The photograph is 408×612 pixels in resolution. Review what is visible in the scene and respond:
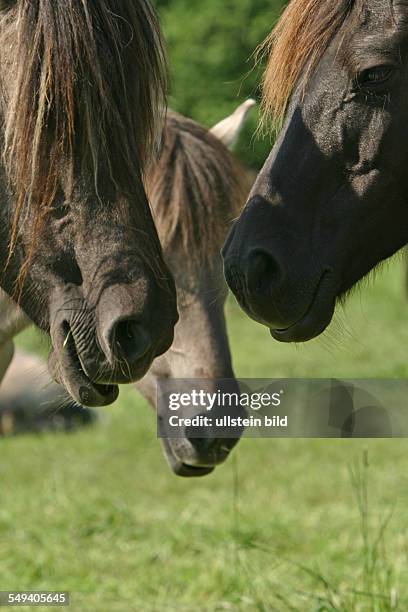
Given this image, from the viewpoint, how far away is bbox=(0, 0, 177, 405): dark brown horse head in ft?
8.80

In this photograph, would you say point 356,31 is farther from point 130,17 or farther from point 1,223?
point 1,223

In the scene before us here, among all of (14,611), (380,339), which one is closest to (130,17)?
(14,611)

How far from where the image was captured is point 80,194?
8.95 feet

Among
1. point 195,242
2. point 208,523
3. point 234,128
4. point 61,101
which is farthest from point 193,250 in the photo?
point 208,523

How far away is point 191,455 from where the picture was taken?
12.2ft

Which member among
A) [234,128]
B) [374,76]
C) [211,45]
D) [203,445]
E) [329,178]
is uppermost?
[374,76]

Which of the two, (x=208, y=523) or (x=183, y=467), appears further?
(x=208, y=523)

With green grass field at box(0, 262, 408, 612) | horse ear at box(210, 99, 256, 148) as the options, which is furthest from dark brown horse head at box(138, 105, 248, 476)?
green grass field at box(0, 262, 408, 612)

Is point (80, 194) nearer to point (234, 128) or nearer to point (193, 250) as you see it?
point (193, 250)

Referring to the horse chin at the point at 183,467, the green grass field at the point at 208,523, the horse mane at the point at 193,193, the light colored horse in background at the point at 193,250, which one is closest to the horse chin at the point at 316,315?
the green grass field at the point at 208,523

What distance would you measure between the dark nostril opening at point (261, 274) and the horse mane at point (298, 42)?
0.53 metres

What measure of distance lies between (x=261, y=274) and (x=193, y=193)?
149 cm

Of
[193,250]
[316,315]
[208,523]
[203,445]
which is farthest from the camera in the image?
[208,523]

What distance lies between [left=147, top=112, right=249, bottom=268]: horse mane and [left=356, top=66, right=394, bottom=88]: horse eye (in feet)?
4.84
